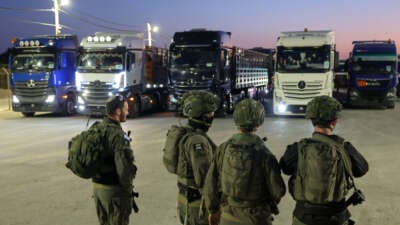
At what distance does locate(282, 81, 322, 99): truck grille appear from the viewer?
16.8 meters

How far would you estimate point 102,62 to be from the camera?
18.1 metres

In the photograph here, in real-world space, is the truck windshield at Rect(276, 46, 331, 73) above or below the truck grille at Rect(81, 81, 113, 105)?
above

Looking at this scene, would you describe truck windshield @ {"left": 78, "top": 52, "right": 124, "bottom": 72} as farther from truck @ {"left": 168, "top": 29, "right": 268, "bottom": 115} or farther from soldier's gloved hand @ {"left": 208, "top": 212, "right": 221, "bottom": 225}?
soldier's gloved hand @ {"left": 208, "top": 212, "right": 221, "bottom": 225}

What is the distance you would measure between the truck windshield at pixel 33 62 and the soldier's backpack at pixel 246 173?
17117 mm

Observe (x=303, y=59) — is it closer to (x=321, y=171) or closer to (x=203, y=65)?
(x=203, y=65)

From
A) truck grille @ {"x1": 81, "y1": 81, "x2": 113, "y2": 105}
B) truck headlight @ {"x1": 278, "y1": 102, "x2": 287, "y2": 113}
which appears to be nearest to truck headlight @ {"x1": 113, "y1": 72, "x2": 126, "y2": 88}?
truck grille @ {"x1": 81, "y1": 81, "x2": 113, "y2": 105}

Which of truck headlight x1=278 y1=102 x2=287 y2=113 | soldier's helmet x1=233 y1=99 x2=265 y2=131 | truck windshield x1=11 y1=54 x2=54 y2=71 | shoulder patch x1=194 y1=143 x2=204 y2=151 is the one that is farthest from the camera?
truck windshield x1=11 y1=54 x2=54 y2=71

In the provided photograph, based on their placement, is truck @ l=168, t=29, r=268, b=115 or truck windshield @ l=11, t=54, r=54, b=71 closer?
truck @ l=168, t=29, r=268, b=115

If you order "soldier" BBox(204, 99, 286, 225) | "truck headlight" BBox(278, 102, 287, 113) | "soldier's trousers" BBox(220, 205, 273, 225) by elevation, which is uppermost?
"soldier" BBox(204, 99, 286, 225)

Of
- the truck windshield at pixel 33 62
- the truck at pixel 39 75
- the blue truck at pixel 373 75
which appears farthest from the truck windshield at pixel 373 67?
the truck windshield at pixel 33 62

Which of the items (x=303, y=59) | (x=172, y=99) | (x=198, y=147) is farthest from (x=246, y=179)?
(x=172, y=99)

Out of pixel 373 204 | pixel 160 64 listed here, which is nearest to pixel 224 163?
pixel 373 204

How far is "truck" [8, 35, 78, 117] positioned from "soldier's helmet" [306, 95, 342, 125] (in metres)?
17.0

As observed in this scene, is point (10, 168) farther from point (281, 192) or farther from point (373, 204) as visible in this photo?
point (281, 192)
